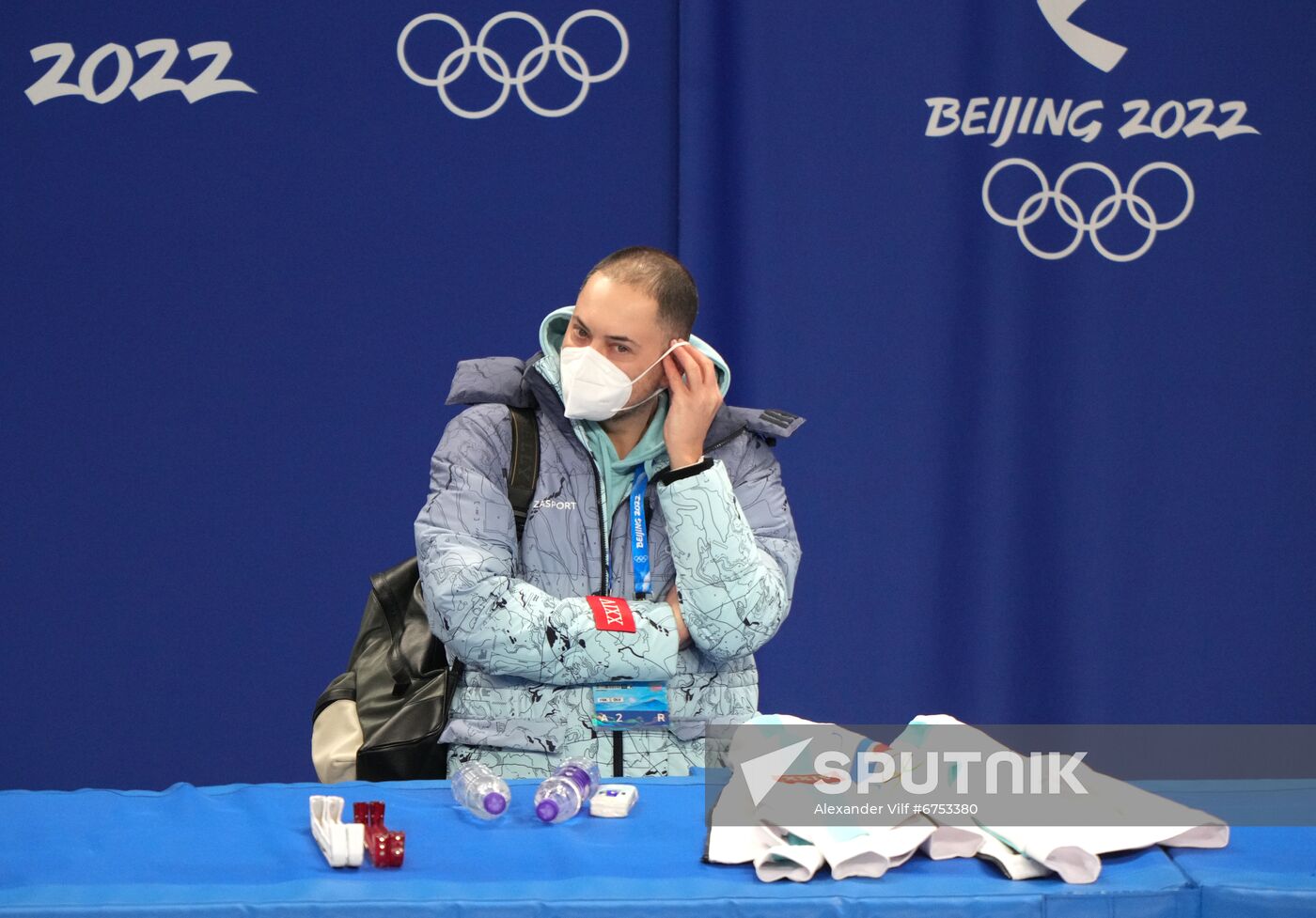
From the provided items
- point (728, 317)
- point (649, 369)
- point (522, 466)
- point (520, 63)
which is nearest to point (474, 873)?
point (522, 466)

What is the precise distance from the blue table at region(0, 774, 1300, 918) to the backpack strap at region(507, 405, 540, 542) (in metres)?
0.71

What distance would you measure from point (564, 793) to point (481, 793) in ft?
0.33

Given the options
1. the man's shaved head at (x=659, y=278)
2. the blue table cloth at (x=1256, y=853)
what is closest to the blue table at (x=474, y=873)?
the blue table cloth at (x=1256, y=853)

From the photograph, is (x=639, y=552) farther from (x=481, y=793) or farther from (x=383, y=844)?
(x=383, y=844)

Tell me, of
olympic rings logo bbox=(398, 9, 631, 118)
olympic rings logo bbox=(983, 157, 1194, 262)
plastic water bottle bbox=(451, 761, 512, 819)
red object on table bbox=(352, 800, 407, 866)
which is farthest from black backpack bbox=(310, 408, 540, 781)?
olympic rings logo bbox=(983, 157, 1194, 262)

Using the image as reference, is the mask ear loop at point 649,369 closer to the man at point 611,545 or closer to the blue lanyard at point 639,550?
the man at point 611,545

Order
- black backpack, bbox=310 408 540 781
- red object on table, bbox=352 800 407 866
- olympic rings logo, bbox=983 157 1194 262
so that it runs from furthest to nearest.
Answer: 1. olympic rings logo, bbox=983 157 1194 262
2. black backpack, bbox=310 408 540 781
3. red object on table, bbox=352 800 407 866

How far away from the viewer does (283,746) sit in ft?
12.8

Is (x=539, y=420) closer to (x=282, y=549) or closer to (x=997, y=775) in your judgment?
(x=997, y=775)

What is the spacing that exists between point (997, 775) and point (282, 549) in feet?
8.24

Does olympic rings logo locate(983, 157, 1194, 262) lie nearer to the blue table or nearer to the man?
the man

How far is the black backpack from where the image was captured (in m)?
2.41

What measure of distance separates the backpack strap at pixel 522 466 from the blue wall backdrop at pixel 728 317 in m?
1.44

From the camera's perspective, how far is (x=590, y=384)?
96.5 inches
